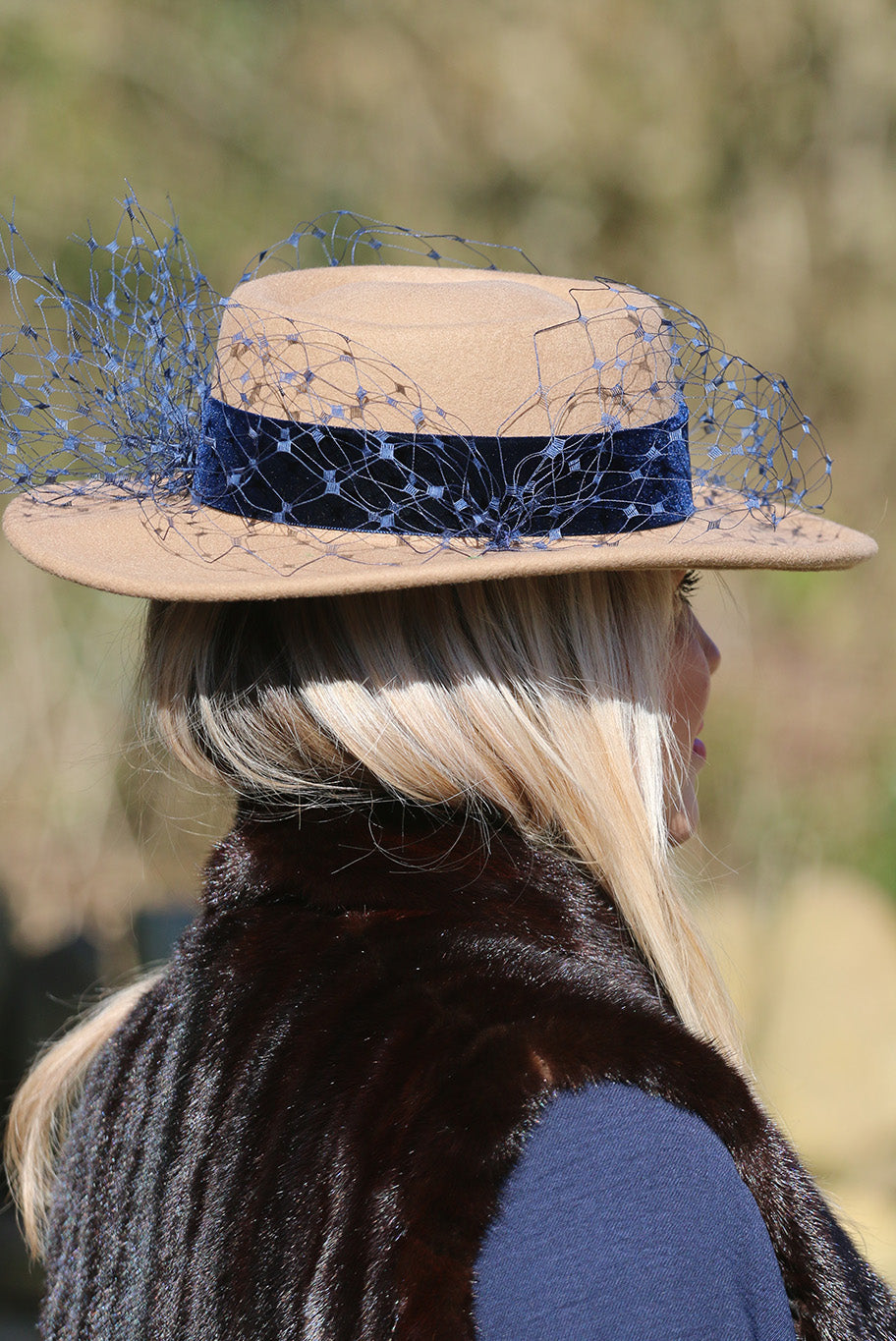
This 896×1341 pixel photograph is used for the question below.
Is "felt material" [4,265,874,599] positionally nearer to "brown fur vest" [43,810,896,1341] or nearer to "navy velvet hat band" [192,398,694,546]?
"navy velvet hat band" [192,398,694,546]

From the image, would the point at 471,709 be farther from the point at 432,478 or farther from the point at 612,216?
the point at 612,216

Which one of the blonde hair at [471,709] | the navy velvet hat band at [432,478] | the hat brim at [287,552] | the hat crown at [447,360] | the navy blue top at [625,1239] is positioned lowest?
the navy blue top at [625,1239]

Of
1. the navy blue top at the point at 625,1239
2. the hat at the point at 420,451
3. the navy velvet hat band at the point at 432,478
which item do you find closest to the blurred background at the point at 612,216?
the hat at the point at 420,451

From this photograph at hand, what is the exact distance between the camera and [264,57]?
178 inches

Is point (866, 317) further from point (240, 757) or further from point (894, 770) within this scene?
point (240, 757)

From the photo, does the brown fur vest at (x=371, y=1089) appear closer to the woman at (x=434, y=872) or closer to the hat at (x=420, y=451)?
the woman at (x=434, y=872)

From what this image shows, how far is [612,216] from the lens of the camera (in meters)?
4.82

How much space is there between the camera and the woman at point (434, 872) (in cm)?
90

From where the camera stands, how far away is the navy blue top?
85cm

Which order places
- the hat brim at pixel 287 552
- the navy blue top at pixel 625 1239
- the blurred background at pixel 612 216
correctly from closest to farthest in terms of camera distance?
the navy blue top at pixel 625 1239 < the hat brim at pixel 287 552 < the blurred background at pixel 612 216

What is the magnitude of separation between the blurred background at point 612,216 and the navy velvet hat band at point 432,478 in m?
2.88

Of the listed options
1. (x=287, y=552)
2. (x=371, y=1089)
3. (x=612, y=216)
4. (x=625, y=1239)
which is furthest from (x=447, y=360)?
(x=612, y=216)

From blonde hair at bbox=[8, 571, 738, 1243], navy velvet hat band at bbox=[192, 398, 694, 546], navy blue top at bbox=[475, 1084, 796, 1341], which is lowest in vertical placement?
navy blue top at bbox=[475, 1084, 796, 1341]

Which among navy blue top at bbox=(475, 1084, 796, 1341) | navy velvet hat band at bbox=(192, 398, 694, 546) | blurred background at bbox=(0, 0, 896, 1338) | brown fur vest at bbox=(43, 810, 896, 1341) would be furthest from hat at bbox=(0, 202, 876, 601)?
blurred background at bbox=(0, 0, 896, 1338)
